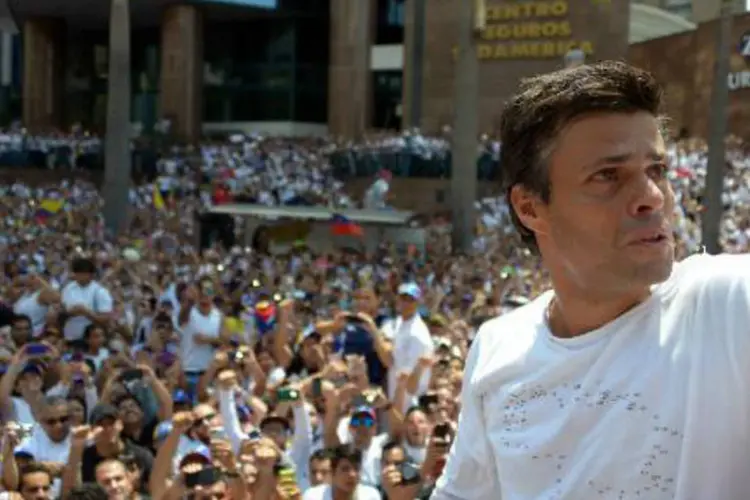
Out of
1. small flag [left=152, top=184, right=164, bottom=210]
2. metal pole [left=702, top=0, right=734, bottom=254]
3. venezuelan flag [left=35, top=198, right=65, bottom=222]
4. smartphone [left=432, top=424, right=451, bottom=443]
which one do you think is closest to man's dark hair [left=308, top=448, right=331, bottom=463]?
smartphone [left=432, top=424, right=451, bottom=443]

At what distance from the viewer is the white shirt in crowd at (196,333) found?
1004 cm

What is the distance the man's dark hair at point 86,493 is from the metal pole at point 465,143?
18.8 m

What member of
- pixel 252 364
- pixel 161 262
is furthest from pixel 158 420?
pixel 161 262

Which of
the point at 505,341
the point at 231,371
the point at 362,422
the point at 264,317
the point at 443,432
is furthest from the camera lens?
the point at 264,317

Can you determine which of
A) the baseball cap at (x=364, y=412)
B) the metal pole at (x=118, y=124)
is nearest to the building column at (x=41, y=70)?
the metal pole at (x=118, y=124)

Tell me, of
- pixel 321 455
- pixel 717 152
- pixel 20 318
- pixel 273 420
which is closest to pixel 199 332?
pixel 20 318

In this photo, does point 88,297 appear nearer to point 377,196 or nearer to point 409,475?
point 409,475

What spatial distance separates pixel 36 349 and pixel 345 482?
9.38 feet

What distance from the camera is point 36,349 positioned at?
7746 millimetres

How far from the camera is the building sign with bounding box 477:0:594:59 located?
116 feet

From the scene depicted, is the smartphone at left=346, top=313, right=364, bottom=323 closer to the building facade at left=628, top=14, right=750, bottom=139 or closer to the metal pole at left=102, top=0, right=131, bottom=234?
the metal pole at left=102, top=0, right=131, bottom=234

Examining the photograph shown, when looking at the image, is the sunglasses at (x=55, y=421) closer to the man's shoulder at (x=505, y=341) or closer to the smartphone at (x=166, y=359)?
the smartphone at (x=166, y=359)

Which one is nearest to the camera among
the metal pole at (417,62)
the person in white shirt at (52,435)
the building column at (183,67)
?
the person in white shirt at (52,435)

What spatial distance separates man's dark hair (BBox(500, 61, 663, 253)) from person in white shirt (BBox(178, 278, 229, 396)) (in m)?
8.25
